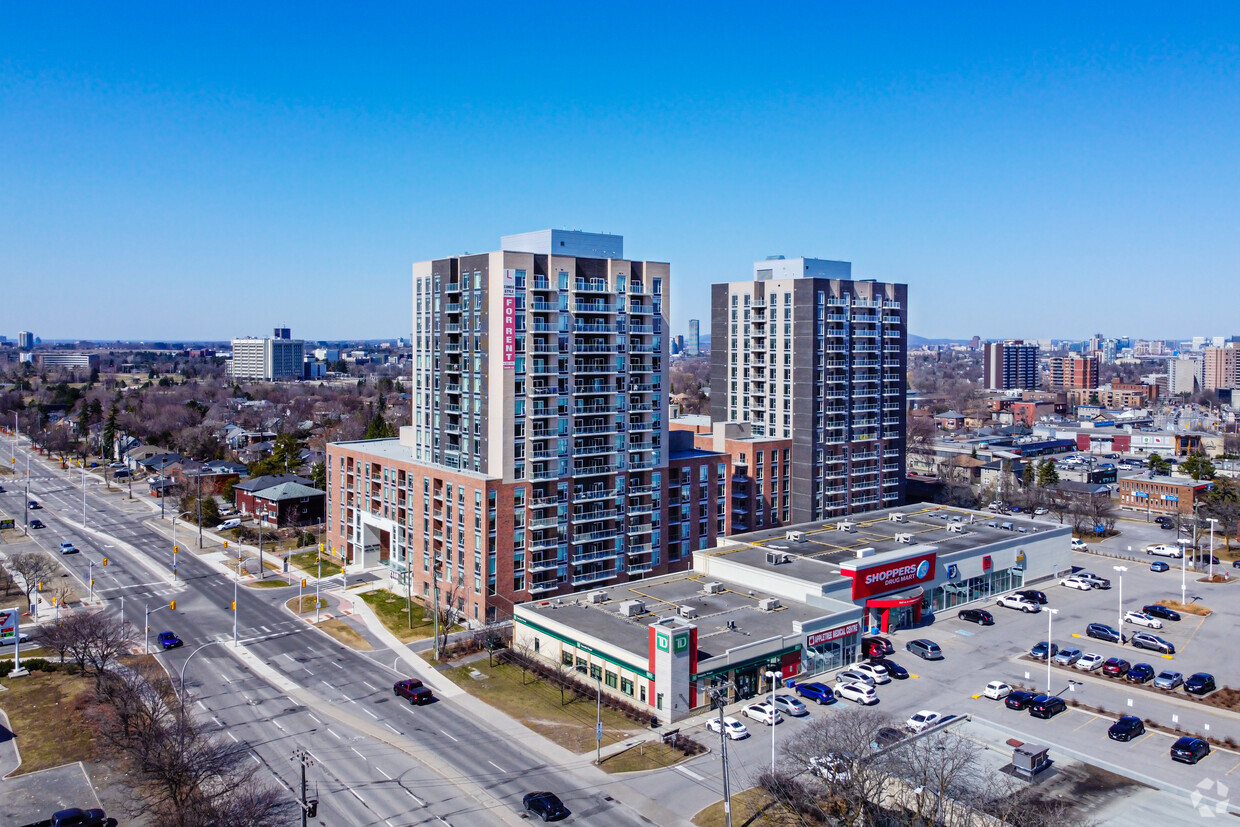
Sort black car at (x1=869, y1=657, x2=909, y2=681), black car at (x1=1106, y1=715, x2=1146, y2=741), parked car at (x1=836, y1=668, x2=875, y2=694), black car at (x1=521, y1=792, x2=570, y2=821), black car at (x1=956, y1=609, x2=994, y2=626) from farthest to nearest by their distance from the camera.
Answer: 1. black car at (x1=956, y1=609, x2=994, y2=626)
2. black car at (x1=869, y1=657, x2=909, y2=681)
3. parked car at (x1=836, y1=668, x2=875, y2=694)
4. black car at (x1=1106, y1=715, x2=1146, y2=741)
5. black car at (x1=521, y1=792, x2=570, y2=821)

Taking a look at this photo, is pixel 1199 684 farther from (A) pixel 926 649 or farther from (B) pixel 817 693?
(B) pixel 817 693

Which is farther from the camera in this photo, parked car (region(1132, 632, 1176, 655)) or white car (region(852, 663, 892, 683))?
parked car (region(1132, 632, 1176, 655))

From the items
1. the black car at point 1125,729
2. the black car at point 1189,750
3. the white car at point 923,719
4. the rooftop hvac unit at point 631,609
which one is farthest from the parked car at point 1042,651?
the rooftop hvac unit at point 631,609

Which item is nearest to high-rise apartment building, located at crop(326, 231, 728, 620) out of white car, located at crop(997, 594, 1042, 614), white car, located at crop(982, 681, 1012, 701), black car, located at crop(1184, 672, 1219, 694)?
white car, located at crop(997, 594, 1042, 614)

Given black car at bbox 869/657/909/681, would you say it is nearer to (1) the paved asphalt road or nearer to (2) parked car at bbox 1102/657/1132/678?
(2) parked car at bbox 1102/657/1132/678

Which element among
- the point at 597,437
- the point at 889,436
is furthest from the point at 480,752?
the point at 889,436

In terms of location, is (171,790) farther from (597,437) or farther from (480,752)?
(597,437)
